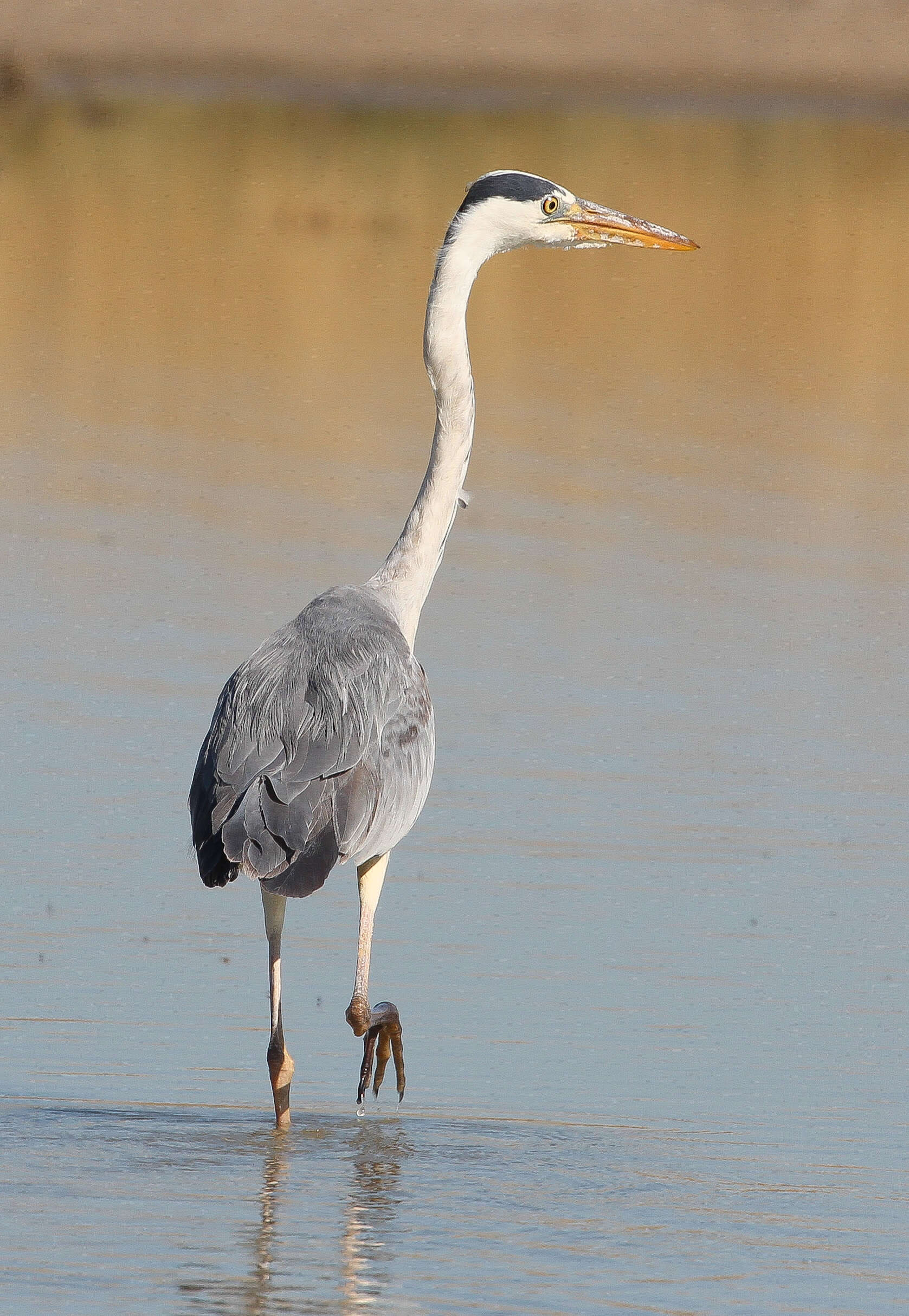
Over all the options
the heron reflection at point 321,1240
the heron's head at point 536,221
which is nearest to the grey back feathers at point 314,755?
the heron reflection at point 321,1240

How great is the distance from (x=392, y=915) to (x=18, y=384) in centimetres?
983

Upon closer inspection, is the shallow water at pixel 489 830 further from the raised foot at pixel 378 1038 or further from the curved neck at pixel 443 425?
the curved neck at pixel 443 425

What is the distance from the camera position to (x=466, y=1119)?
6.55 meters

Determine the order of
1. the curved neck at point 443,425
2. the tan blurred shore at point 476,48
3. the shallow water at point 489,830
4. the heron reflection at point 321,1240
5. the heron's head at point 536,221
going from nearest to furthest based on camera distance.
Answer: the heron reflection at point 321,1240 → the shallow water at point 489,830 → the curved neck at point 443,425 → the heron's head at point 536,221 → the tan blurred shore at point 476,48

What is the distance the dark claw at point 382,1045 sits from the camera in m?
6.55

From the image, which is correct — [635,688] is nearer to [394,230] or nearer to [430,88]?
[394,230]

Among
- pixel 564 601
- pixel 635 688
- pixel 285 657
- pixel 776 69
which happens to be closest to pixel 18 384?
pixel 564 601

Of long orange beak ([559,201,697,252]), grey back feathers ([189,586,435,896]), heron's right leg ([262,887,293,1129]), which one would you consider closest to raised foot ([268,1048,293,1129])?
→ heron's right leg ([262,887,293,1129])

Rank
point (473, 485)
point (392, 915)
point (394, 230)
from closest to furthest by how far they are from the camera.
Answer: point (392, 915), point (473, 485), point (394, 230)

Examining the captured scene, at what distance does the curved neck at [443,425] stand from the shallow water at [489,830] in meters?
1.16

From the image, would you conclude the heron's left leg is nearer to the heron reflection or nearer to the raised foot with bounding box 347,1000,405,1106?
the raised foot with bounding box 347,1000,405,1106

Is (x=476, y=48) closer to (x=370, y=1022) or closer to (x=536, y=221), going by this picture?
(x=536, y=221)

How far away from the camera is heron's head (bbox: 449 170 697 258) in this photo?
26.3 feet

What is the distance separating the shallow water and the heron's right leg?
9 cm
